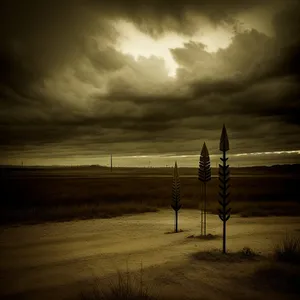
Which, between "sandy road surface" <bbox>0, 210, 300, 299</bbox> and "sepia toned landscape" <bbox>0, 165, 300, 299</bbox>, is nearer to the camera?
"sepia toned landscape" <bbox>0, 165, 300, 299</bbox>

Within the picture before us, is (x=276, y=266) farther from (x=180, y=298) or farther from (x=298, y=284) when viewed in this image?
(x=180, y=298)

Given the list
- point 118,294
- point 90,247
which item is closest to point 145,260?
point 90,247

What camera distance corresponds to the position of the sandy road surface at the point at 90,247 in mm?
7254

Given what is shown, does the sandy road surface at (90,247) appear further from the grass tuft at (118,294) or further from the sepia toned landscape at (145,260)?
the grass tuft at (118,294)

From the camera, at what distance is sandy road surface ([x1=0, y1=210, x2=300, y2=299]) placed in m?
7.25

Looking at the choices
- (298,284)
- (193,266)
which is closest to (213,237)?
(193,266)

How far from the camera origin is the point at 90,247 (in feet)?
36.5

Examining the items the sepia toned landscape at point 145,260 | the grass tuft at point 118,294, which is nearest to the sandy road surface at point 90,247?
the sepia toned landscape at point 145,260

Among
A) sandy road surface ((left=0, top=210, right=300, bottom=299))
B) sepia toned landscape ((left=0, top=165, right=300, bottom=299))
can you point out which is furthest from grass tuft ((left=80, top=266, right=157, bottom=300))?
sandy road surface ((left=0, top=210, right=300, bottom=299))

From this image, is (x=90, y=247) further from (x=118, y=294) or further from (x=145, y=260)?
(x=118, y=294)

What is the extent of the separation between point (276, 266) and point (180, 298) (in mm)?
3350

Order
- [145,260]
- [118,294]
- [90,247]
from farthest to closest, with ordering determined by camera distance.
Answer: [90,247] → [145,260] → [118,294]

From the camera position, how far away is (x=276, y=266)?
736cm

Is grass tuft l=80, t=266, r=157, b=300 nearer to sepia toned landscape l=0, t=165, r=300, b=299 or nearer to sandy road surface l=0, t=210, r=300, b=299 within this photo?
sepia toned landscape l=0, t=165, r=300, b=299
